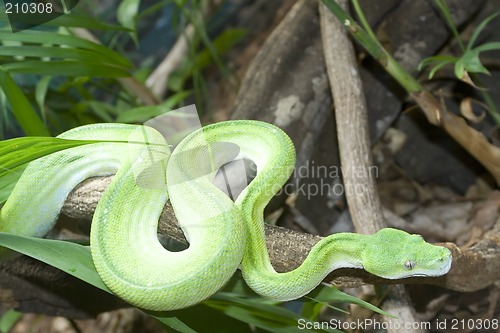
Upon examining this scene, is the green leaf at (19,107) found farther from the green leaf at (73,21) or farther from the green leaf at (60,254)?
the green leaf at (60,254)

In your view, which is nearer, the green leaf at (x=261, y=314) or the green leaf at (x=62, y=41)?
the green leaf at (x=261, y=314)

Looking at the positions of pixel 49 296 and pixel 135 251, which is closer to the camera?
pixel 135 251

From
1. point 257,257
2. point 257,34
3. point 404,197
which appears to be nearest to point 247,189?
point 257,257

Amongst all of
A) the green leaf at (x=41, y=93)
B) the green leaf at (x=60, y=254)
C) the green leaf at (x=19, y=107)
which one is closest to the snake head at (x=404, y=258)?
the green leaf at (x=60, y=254)

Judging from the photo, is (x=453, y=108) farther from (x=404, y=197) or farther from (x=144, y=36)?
(x=144, y=36)

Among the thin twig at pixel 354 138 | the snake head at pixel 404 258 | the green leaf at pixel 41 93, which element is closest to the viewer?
the snake head at pixel 404 258

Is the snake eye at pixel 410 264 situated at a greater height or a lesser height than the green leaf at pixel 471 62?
lesser

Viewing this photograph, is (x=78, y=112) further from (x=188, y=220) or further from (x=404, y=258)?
(x=404, y=258)
